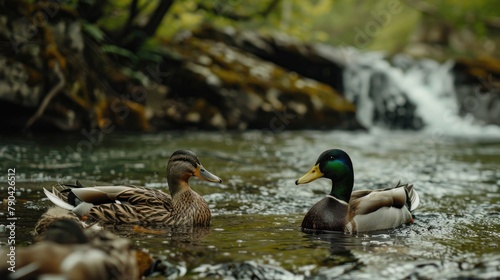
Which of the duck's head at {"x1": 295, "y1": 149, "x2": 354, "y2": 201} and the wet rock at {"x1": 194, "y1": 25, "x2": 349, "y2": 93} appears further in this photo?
the wet rock at {"x1": 194, "y1": 25, "x2": 349, "y2": 93}

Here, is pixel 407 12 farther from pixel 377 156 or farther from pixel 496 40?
pixel 377 156

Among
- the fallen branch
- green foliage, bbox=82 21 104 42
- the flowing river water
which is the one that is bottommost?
the flowing river water

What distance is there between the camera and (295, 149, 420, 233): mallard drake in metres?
7.12

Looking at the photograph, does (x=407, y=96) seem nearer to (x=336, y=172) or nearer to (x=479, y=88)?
(x=479, y=88)

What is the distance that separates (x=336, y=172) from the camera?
7.45m

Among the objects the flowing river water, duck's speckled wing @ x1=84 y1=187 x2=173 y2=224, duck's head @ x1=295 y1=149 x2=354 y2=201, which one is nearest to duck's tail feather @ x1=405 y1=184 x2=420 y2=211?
the flowing river water

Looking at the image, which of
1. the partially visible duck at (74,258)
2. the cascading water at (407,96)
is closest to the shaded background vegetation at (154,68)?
the cascading water at (407,96)

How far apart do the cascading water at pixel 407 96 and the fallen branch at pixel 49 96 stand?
12.4 metres

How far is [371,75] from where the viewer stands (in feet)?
86.5

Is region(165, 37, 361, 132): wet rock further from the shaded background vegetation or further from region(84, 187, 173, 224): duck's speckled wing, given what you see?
region(84, 187, 173, 224): duck's speckled wing

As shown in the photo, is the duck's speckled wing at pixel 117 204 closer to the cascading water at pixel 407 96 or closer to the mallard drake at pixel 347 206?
the mallard drake at pixel 347 206

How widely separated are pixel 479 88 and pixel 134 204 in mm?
21629

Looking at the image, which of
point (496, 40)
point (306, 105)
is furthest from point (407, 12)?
point (306, 105)

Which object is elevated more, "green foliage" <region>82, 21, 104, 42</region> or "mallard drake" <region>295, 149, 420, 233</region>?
"green foliage" <region>82, 21, 104, 42</region>
